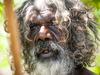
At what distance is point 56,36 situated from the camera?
3.58 metres

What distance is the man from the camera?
3543 millimetres

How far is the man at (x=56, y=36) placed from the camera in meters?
3.54

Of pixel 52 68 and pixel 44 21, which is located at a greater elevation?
pixel 44 21

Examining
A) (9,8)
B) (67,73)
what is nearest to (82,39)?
(67,73)

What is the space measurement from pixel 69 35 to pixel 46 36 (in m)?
0.32

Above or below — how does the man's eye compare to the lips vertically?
above

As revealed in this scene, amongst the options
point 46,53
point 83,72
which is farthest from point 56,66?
point 83,72

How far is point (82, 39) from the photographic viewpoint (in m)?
3.84

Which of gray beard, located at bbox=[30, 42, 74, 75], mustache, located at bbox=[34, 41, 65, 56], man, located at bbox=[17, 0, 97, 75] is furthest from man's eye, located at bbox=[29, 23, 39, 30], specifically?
gray beard, located at bbox=[30, 42, 74, 75]

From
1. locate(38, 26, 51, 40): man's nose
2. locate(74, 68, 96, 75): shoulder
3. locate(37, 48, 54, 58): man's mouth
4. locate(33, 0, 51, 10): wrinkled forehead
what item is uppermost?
locate(33, 0, 51, 10): wrinkled forehead

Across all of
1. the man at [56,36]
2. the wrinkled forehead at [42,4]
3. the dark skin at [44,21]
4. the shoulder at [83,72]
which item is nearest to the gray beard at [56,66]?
the man at [56,36]

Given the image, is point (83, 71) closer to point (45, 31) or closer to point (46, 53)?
point (46, 53)

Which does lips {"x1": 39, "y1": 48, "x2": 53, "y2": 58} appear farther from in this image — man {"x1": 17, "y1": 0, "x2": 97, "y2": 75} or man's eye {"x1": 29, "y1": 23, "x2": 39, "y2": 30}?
man's eye {"x1": 29, "y1": 23, "x2": 39, "y2": 30}

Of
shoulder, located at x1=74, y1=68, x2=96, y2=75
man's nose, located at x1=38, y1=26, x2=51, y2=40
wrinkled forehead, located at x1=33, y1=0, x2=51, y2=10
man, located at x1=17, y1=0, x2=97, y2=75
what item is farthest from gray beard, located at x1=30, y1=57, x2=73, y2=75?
wrinkled forehead, located at x1=33, y1=0, x2=51, y2=10
